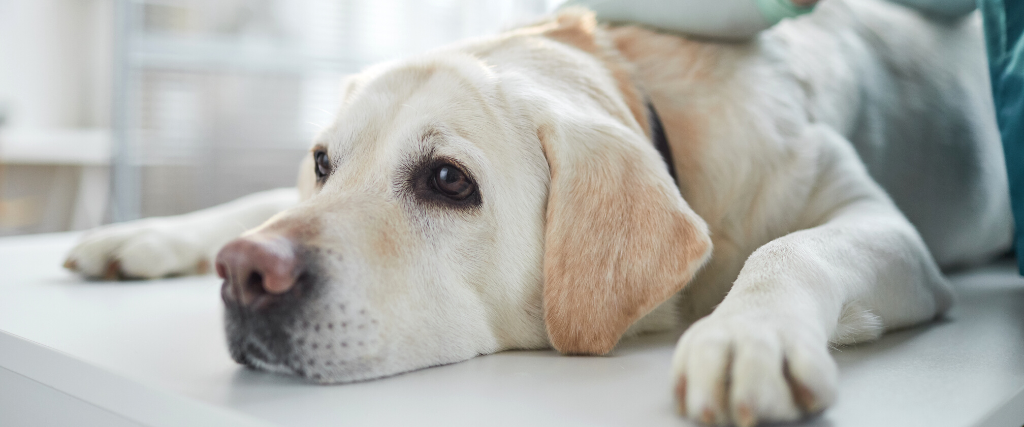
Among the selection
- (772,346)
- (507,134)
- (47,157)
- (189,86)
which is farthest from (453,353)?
(47,157)

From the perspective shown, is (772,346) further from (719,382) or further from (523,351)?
(523,351)

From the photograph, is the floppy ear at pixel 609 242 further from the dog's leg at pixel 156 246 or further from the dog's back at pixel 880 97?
the dog's leg at pixel 156 246

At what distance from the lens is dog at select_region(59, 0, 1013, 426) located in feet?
3.27

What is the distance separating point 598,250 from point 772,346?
432mm

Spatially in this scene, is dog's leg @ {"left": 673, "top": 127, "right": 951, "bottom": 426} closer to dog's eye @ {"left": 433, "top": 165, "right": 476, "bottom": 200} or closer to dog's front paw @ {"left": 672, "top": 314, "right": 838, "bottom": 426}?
dog's front paw @ {"left": 672, "top": 314, "right": 838, "bottom": 426}

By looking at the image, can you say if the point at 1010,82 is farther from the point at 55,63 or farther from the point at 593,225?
the point at 55,63

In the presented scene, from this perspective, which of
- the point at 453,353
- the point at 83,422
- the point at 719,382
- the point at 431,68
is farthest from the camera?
the point at 431,68

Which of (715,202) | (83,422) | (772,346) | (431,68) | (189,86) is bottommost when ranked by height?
(189,86)

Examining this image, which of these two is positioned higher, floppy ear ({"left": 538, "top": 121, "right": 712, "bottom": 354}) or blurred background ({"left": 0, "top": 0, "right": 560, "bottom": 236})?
floppy ear ({"left": 538, "top": 121, "right": 712, "bottom": 354})

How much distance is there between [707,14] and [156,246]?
4.96ft

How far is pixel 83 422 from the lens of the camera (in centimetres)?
99

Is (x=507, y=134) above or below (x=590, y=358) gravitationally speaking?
above

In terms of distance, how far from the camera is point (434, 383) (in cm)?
103

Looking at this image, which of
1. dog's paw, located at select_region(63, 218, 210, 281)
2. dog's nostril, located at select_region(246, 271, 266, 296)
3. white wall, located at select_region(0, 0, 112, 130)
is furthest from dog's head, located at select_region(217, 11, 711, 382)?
white wall, located at select_region(0, 0, 112, 130)
